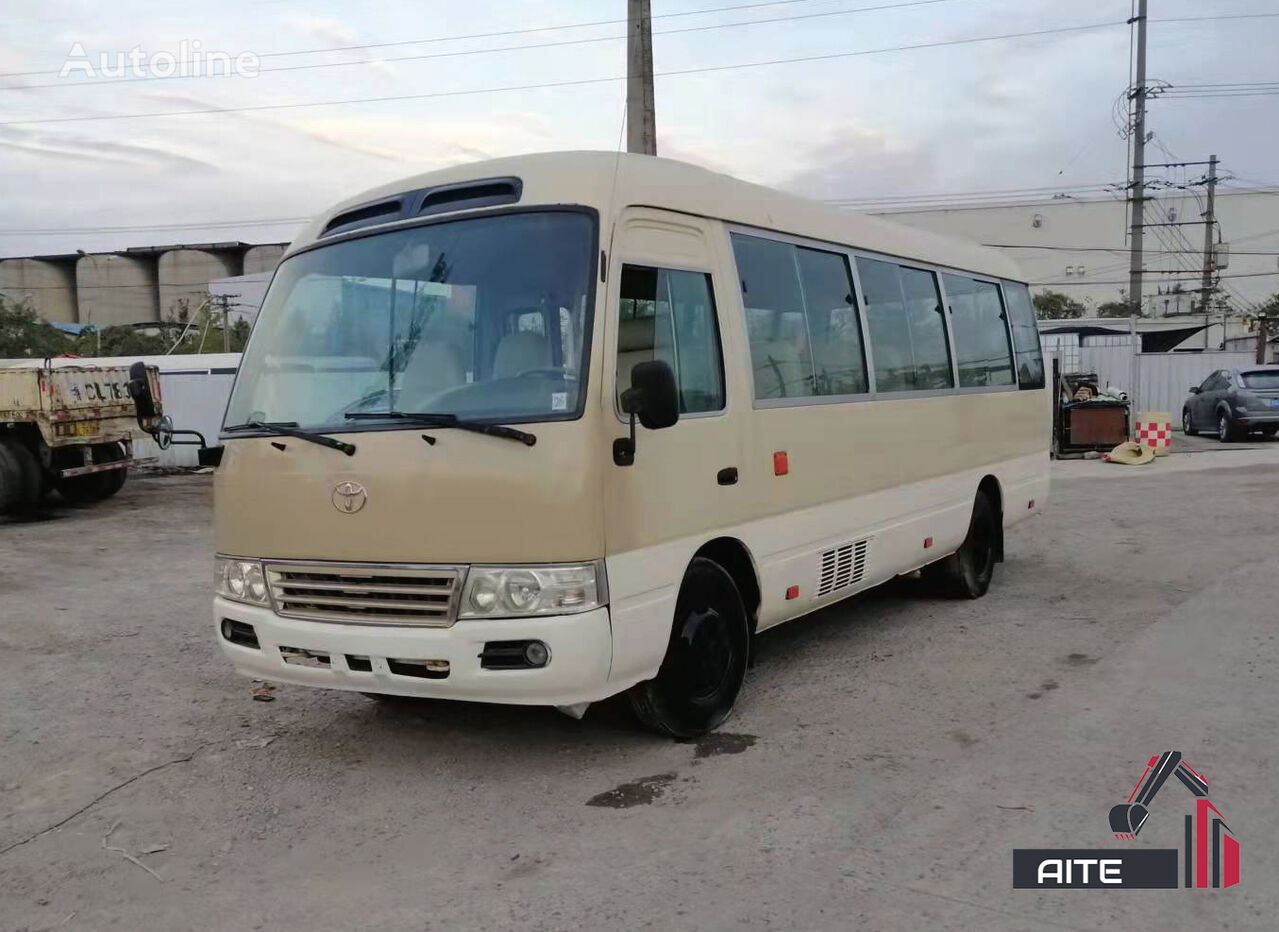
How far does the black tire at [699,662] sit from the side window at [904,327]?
2121mm

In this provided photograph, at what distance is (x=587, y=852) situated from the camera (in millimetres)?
3873

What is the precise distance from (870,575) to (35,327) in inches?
1725

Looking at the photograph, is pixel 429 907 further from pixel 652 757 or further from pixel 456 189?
pixel 456 189

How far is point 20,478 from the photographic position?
13750 mm

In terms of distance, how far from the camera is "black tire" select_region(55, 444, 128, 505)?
1550cm

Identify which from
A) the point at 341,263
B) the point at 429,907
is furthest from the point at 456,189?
the point at 429,907

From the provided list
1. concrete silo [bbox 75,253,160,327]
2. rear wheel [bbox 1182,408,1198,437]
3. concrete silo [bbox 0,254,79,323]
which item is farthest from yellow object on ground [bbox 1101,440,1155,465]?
concrete silo [bbox 0,254,79,323]

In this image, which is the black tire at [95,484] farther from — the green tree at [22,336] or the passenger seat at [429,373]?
the green tree at [22,336]

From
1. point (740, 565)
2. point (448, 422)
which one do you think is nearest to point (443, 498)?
point (448, 422)

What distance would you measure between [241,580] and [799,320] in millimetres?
3109

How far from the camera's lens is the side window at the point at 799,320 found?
5426 millimetres

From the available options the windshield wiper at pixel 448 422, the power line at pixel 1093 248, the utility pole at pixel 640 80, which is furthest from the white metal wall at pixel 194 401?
the power line at pixel 1093 248

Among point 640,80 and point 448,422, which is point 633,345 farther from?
point 640,80

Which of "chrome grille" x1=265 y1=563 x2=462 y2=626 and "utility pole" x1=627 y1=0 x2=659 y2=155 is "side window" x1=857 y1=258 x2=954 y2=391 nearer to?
"chrome grille" x1=265 y1=563 x2=462 y2=626
